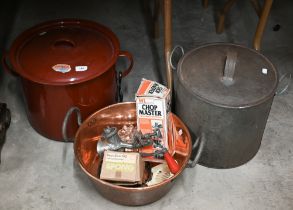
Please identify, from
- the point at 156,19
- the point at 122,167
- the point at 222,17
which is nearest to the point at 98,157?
the point at 122,167

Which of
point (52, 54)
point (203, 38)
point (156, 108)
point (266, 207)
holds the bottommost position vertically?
point (266, 207)

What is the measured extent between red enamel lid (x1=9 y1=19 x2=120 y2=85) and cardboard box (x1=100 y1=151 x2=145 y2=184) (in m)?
Answer: 0.27

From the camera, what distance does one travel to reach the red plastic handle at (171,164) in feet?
4.29

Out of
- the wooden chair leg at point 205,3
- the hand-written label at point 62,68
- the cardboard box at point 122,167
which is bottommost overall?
the cardboard box at point 122,167

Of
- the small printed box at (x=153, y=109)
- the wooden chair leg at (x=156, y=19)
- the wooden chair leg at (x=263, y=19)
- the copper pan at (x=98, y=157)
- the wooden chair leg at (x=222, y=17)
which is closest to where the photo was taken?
the copper pan at (x=98, y=157)

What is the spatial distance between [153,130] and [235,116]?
11.0 inches

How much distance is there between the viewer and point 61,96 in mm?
1413

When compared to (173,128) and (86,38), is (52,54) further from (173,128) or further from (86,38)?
(173,128)

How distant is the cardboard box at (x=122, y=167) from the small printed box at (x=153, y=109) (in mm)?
89

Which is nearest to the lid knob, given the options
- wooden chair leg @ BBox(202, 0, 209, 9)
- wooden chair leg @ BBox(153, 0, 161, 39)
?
wooden chair leg @ BBox(153, 0, 161, 39)

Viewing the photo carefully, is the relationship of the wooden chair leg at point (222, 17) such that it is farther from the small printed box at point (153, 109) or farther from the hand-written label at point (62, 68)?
the hand-written label at point (62, 68)

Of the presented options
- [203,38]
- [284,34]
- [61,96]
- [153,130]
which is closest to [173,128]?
[153,130]

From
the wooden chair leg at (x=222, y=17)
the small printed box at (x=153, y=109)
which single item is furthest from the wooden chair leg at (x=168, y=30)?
the wooden chair leg at (x=222, y=17)

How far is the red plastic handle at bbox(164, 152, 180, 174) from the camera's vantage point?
4.29 ft
